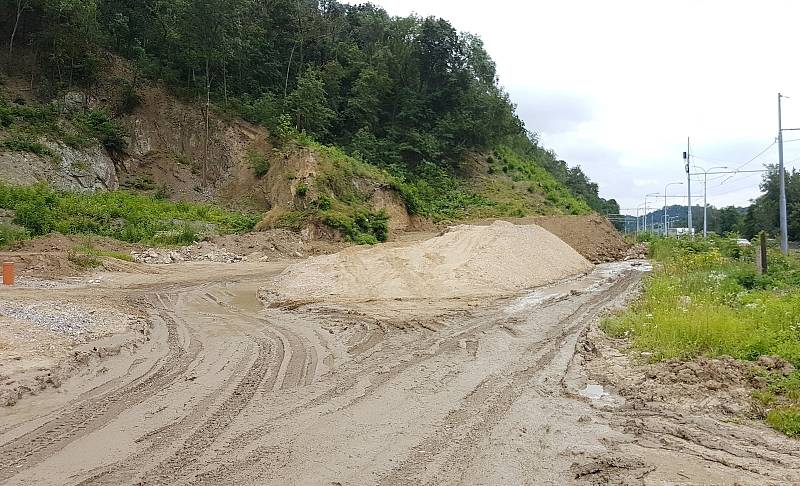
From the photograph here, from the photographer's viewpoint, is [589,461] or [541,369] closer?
[589,461]

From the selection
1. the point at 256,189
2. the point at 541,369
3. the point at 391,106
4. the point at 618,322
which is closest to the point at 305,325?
the point at 541,369

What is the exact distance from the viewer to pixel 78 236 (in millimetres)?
23703

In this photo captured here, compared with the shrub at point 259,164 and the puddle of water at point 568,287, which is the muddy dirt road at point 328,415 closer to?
the puddle of water at point 568,287

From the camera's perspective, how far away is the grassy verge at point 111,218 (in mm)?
24625

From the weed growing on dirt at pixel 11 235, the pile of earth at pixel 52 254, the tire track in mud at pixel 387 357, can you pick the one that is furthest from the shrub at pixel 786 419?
the weed growing on dirt at pixel 11 235

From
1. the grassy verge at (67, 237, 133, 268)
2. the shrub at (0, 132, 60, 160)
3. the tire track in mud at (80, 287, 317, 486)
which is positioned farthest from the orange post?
the shrub at (0, 132, 60, 160)

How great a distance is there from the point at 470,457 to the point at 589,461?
1046 mm

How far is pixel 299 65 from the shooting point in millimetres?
47125

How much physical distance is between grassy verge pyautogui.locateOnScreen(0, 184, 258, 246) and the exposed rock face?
5.24 feet

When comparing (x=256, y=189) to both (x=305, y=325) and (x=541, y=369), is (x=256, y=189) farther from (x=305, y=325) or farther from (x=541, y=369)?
(x=541, y=369)

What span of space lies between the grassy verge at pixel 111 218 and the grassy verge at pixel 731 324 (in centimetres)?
2063

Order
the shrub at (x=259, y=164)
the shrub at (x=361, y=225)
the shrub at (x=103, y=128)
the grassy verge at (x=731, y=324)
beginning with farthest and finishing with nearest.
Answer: the shrub at (x=259, y=164), the shrub at (x=103, y=128), the shrub at (x=361, y=225), the grassy verge at (x=731, y=324)

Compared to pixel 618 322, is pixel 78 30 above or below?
above

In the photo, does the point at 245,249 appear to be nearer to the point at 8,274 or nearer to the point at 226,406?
the point at 8,274
